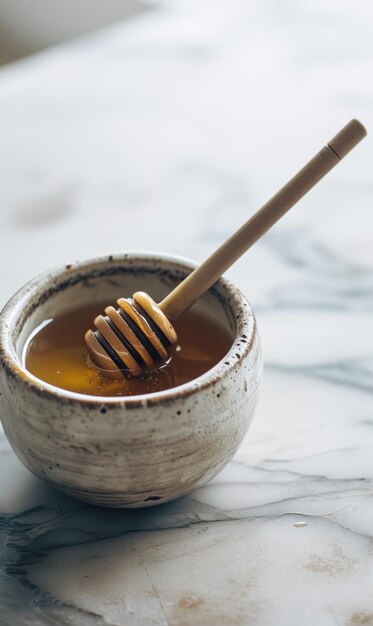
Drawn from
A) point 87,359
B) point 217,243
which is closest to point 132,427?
point 87,359

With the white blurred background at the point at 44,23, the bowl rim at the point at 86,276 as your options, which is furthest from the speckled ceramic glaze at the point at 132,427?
the white blurred background at the point at 44,23

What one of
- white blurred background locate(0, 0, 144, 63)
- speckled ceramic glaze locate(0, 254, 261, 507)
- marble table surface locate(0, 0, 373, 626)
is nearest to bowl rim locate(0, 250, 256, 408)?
speckled ceramic glaze locate(0, 254, 261, 507)

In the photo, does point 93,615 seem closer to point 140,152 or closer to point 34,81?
point 140,152

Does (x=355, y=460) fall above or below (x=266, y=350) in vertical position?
below

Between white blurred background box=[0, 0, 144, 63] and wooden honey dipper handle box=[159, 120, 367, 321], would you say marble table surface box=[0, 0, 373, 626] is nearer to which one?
wooden honey dipper handle box=[159, 120, 367, 321]

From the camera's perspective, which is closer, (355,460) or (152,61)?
(355,460)

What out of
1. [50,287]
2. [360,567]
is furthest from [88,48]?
[360,567]

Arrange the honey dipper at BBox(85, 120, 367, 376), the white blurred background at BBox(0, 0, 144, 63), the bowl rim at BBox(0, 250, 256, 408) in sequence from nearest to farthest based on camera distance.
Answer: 1. the bowl rim at BBox(0, 250, 256, 408)
2. the honey dipper at BBox(85, 120, 367, 376)
3. the white blurred background at BBox(0, 0, 144, 63)
